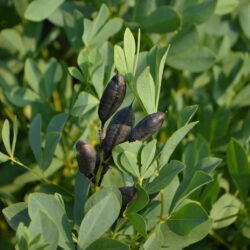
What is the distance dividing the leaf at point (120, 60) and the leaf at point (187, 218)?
189mm

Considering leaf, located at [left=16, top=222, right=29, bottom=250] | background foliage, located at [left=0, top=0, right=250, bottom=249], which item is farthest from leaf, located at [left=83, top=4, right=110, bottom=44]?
leaf, located at [left=16, top=222, right=29, bottom=250]

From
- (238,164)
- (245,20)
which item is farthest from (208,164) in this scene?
(245,20)

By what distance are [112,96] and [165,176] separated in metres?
0.12

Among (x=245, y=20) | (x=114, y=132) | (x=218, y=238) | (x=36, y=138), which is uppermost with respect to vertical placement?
(x=114, y=132)

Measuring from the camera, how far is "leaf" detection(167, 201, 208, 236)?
85 centimetres

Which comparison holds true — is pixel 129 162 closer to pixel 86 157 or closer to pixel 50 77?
pixel 86 157

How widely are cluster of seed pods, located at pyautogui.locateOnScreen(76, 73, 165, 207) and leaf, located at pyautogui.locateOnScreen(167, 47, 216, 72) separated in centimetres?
43

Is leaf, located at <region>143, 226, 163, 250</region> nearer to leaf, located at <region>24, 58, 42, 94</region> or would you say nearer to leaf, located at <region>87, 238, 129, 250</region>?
leaf, located at <region>87, 238, 129, 250</region>

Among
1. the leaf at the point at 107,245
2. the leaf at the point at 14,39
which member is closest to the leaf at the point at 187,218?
the leaf at the point at 107,245

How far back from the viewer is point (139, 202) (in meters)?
0.83

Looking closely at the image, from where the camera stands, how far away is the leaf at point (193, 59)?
1.25 meters

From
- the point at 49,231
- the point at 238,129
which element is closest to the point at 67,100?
Answer: the point at 238,129

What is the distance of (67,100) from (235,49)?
0.42 meters

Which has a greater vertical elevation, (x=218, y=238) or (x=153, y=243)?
(x=153, y=243)
